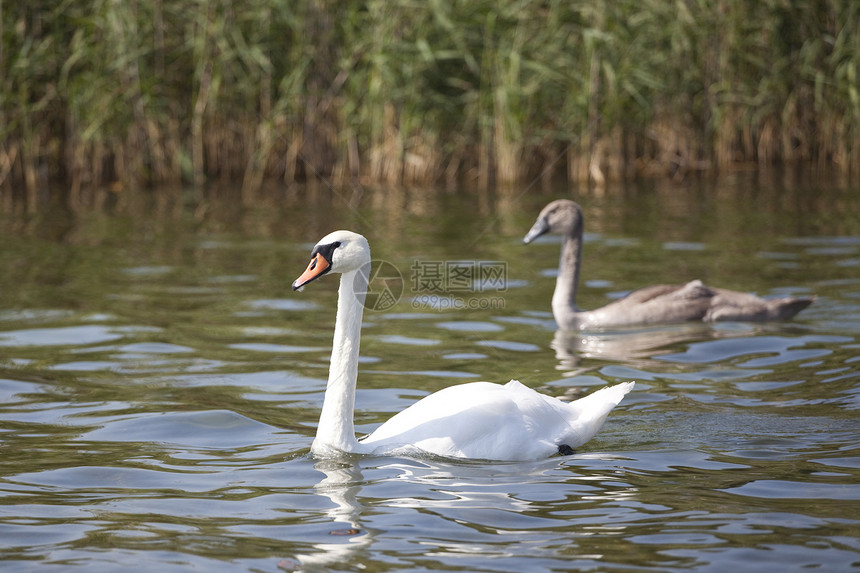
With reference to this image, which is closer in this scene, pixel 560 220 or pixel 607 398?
pixel 607 398

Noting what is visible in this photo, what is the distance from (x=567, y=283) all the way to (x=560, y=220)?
2.32 ft

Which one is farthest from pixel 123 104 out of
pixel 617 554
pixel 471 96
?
pixel 617 554

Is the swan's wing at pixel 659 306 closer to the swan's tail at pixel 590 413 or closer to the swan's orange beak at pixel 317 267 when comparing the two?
the swan's tail at pixel 590 413

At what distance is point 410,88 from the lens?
50.4 feet

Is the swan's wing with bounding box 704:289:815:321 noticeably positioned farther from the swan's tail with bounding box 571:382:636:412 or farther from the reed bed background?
the reed bed background

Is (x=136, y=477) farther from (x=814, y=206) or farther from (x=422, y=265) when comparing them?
(x=814, y=206)

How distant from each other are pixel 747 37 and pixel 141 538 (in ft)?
47.5

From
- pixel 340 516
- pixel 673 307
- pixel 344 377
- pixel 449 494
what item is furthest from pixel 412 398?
pixel 673 307

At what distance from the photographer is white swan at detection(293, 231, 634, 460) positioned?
16.8 ft

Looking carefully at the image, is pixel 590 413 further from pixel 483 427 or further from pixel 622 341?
pixel 622 341

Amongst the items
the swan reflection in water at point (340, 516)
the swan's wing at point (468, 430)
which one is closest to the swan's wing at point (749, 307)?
the swan's wing at point (468, 430)

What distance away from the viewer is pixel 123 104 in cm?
1552

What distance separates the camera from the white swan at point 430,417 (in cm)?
511

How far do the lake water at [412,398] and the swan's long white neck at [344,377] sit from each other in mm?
107
